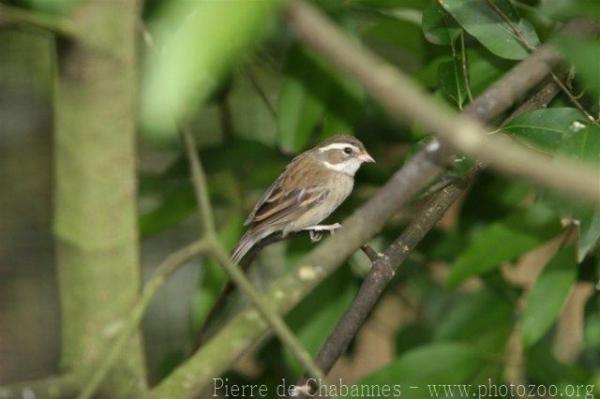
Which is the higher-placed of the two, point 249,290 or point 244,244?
point 249,290

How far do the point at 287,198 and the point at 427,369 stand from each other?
875 mm

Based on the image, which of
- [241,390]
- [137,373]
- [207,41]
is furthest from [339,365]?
[207,41]

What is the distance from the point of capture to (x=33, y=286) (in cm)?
397

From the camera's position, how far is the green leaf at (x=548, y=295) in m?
2.52

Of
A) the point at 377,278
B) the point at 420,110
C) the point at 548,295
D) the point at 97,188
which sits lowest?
the point at 548,295

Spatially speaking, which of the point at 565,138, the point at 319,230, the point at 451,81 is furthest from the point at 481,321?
the point at 565,138

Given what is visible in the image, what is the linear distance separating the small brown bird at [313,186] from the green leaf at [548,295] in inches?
30.5

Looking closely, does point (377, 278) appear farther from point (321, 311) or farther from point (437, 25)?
point (321, 311)

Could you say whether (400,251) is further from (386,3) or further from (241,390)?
(241,390)

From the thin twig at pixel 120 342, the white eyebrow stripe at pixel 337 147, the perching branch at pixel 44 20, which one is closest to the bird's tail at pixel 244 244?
the white eyebrow stripe at pixel 337 147

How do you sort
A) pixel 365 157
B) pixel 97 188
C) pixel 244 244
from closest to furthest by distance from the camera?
1. pixel 97 188
2. pixel 244 244
3. pixel 365 157

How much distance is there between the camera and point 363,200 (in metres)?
3.35

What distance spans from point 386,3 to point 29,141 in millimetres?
2036

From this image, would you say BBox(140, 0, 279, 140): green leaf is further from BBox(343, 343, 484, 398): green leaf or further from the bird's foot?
the bird's foot
